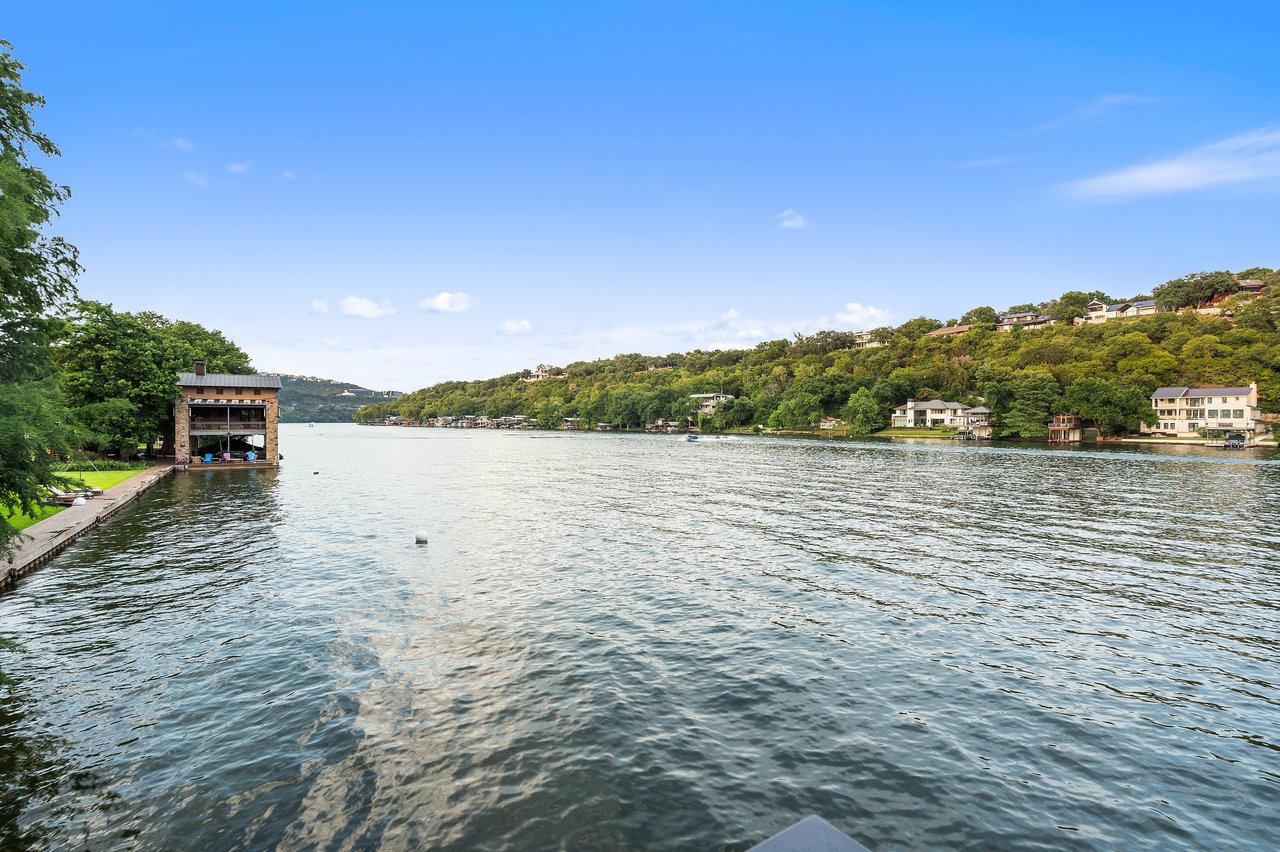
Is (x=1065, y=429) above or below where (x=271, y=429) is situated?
below

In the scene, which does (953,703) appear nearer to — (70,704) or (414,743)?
(414,743)

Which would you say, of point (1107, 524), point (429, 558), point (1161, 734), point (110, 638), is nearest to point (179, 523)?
point (429, 558)

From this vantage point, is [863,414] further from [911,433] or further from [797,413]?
[797,413]

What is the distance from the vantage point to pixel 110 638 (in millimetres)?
16062

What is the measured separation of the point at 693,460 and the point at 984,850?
74.2 metres

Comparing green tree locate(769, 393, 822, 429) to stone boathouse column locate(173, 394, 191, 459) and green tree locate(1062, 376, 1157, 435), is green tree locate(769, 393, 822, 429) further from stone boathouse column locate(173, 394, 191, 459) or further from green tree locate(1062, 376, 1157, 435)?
stone boathouse column locate(173, 394, 191, 459)

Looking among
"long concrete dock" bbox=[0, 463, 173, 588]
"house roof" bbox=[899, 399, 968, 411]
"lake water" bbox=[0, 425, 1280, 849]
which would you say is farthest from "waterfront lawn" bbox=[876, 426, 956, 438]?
"long concrete dock" bbox=[0, 463, 173, 588]

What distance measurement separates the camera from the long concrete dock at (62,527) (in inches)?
847

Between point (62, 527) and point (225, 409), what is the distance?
45.5m

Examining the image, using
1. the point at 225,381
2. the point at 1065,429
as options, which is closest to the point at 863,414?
the point at 1065,429

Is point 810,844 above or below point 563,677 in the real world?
above

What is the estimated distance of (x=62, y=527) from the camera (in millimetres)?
28172

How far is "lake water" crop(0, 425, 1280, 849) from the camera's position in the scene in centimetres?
928

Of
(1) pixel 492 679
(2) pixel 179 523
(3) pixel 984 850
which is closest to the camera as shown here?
(3) pixel 984 850
